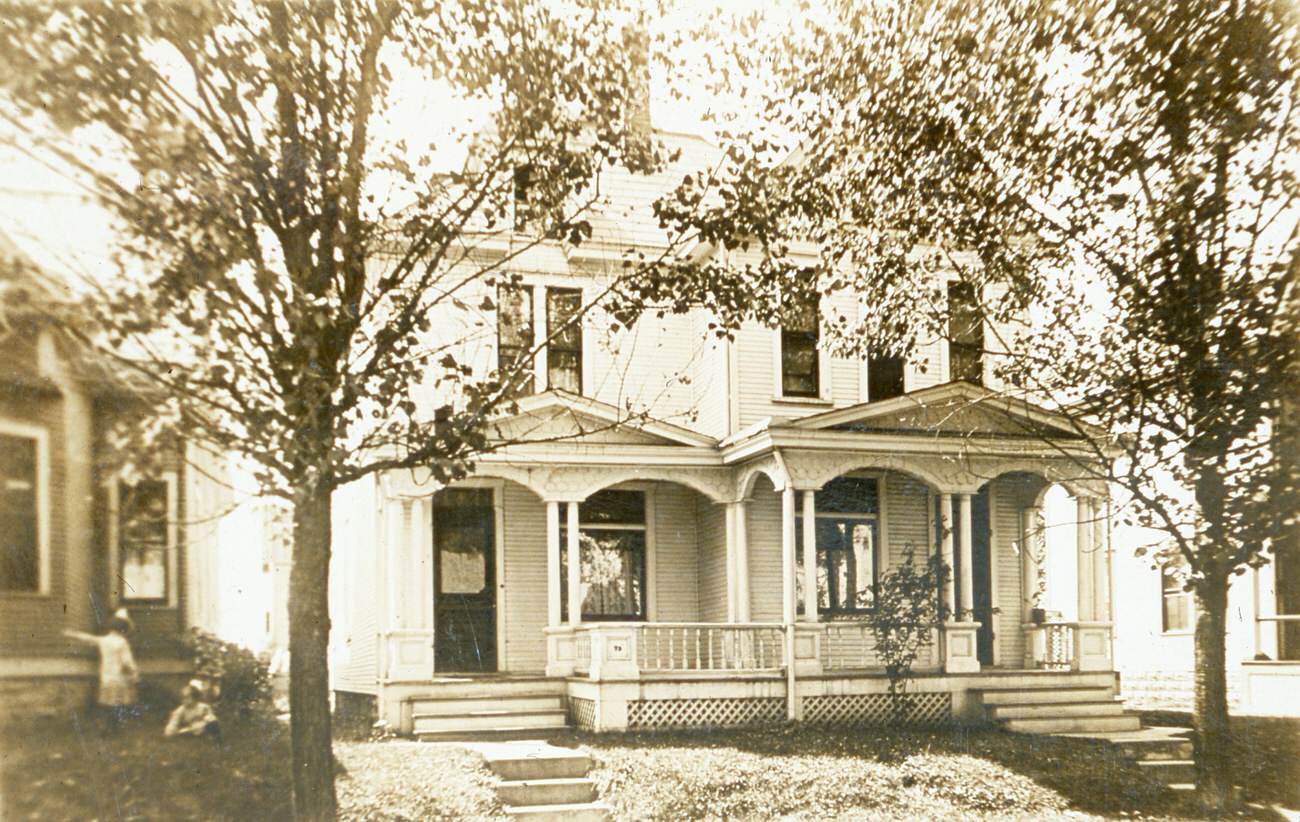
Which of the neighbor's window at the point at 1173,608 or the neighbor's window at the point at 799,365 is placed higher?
the neighbor's window at the point at 799,365

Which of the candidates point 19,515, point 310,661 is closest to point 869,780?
point 310,661

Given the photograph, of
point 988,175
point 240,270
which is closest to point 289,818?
point 240,270

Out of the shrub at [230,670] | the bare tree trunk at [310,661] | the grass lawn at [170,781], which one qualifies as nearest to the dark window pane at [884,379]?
the grass lawn at [170,781]

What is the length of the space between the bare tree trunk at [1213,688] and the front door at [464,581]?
8551mm

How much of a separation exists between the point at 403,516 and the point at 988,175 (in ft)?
26.3

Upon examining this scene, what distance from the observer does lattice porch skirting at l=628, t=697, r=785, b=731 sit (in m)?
12.9

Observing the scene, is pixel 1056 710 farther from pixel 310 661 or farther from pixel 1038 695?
pixel 310 661

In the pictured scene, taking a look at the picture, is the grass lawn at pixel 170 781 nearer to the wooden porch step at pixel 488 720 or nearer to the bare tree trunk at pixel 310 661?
the bare tree trunk at pixel 310 661

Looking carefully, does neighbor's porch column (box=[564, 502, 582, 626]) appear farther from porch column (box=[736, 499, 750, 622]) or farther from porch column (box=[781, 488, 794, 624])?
porch column (box=[781, 488, 794, 624])

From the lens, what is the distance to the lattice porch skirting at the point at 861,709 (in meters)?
13.5

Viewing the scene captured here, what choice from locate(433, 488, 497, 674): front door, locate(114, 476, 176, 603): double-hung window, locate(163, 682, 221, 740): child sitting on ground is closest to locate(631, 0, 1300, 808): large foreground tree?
locate(114, 476, 176, 603): double-hung window

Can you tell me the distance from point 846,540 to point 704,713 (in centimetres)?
385

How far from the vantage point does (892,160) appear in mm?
10008

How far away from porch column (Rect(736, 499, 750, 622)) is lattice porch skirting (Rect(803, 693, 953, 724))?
4.69ft
